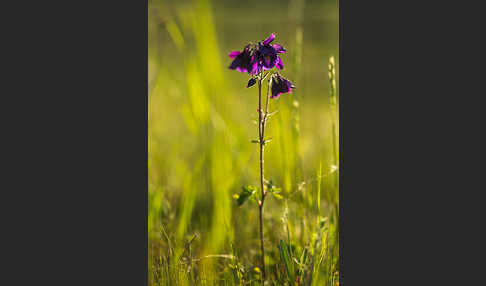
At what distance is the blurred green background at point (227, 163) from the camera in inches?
101

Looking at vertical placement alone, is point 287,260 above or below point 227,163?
below

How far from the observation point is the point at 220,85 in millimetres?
2969

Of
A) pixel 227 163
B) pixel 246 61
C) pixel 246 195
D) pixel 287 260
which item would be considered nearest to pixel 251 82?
pixel 246 61

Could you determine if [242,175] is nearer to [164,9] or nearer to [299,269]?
[299,269]

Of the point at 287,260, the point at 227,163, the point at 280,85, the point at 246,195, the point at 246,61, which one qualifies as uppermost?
the point at 246,61

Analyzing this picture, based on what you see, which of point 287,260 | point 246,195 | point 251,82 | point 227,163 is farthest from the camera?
point 227,163

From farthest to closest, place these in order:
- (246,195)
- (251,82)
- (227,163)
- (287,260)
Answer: (227,163), (287,260), (246,195), (251,82)

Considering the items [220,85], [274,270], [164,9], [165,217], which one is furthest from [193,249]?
[164,9]

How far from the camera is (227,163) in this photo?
9.55ft

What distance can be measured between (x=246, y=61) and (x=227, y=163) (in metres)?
0.84

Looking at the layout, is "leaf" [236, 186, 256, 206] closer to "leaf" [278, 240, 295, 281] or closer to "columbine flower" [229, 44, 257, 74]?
"leaf" [278, 240, 295, 281]

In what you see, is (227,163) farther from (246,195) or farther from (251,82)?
(251,82)

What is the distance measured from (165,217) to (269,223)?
64 cm

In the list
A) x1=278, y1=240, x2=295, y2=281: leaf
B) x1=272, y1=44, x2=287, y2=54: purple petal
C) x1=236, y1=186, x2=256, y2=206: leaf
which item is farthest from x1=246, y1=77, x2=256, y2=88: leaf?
x1=278, y1=240, x2=295, y2=281: leaf
